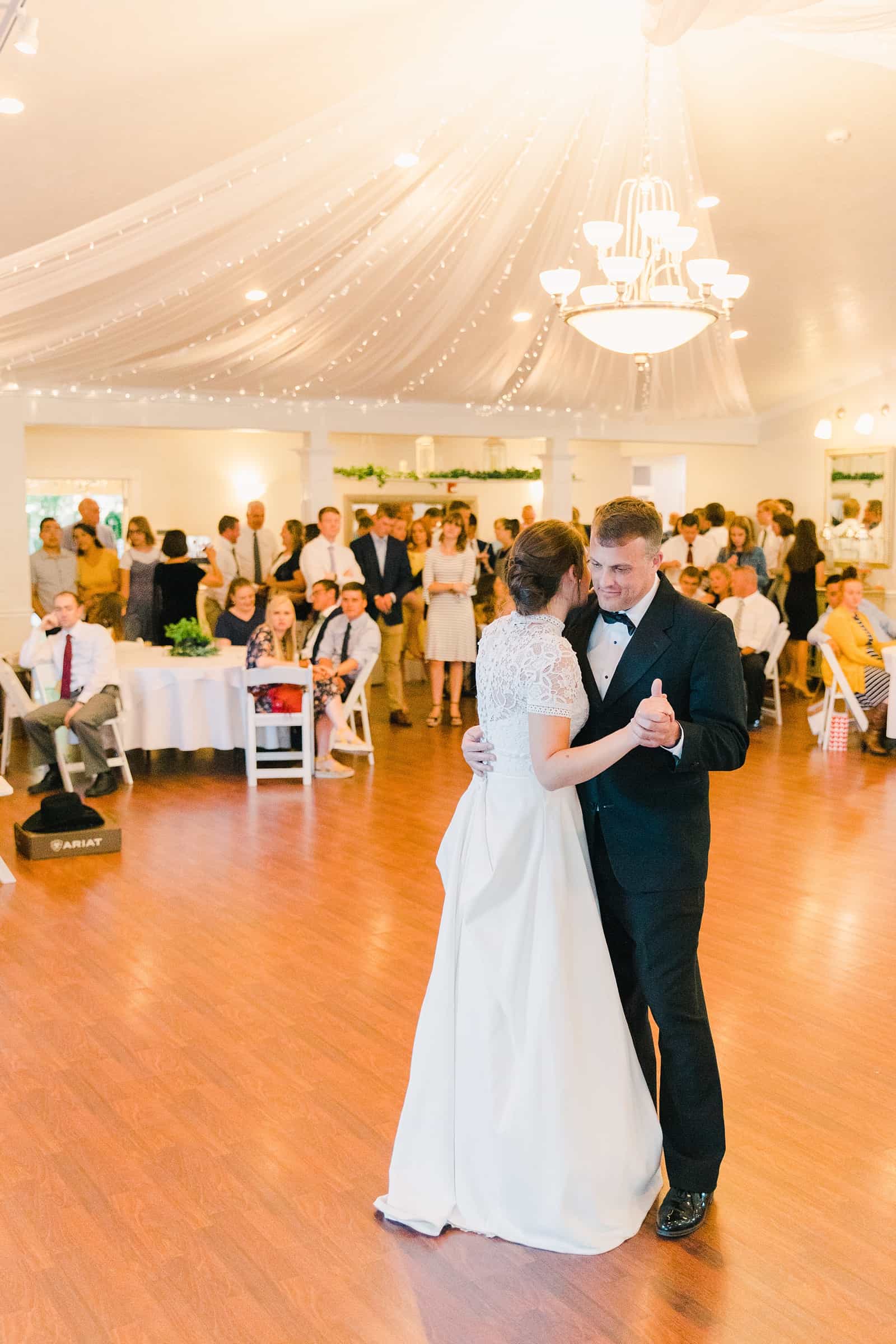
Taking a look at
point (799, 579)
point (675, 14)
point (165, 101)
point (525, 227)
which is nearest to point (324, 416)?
point (799, 579)

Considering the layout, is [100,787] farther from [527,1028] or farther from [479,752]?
[527,1028]

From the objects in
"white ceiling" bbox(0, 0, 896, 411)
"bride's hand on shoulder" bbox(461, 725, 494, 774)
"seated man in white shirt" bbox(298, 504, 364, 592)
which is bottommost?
"bride's hand on shoulder" bbox(461, 725, 494, 774)

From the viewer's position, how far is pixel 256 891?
16.7 feet

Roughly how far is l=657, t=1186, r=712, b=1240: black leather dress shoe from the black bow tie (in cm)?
118

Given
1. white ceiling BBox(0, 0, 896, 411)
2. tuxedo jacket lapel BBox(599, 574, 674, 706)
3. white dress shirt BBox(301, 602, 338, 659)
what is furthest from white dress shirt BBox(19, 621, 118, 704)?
tuxedo jacket lapel BBox(599, 574, 674, 706)

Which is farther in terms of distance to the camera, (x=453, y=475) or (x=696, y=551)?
(x=453, y=475)

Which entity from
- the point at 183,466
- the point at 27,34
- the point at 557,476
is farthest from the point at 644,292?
the point at 183,466

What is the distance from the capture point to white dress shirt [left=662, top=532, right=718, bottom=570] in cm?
1079

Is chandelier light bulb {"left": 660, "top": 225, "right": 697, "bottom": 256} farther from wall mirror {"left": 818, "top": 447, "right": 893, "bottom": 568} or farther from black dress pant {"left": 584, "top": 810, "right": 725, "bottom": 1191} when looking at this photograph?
wall mirror {"left": 818, "top": 447, "right": 893, "bottom": 568}

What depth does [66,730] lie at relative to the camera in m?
7.01

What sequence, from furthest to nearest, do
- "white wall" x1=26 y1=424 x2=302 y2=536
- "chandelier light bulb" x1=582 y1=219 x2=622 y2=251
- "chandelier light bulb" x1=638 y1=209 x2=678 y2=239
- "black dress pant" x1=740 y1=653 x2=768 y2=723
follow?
"white wall" x1=26 y1=424 x2=302 y2=536 → "black dress pant" x1=740 y1=653 x2=768 y2=723 → "chandelier light bulb" x1=582 y1=219 x2=622 y2=251 → "chandelier light bulb" x1=638 y1=209 x2=678 y2=239

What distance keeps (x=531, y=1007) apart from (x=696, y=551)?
8.70m

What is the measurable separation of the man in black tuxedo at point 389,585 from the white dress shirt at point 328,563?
0.10 metres

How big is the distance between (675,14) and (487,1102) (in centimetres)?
299
